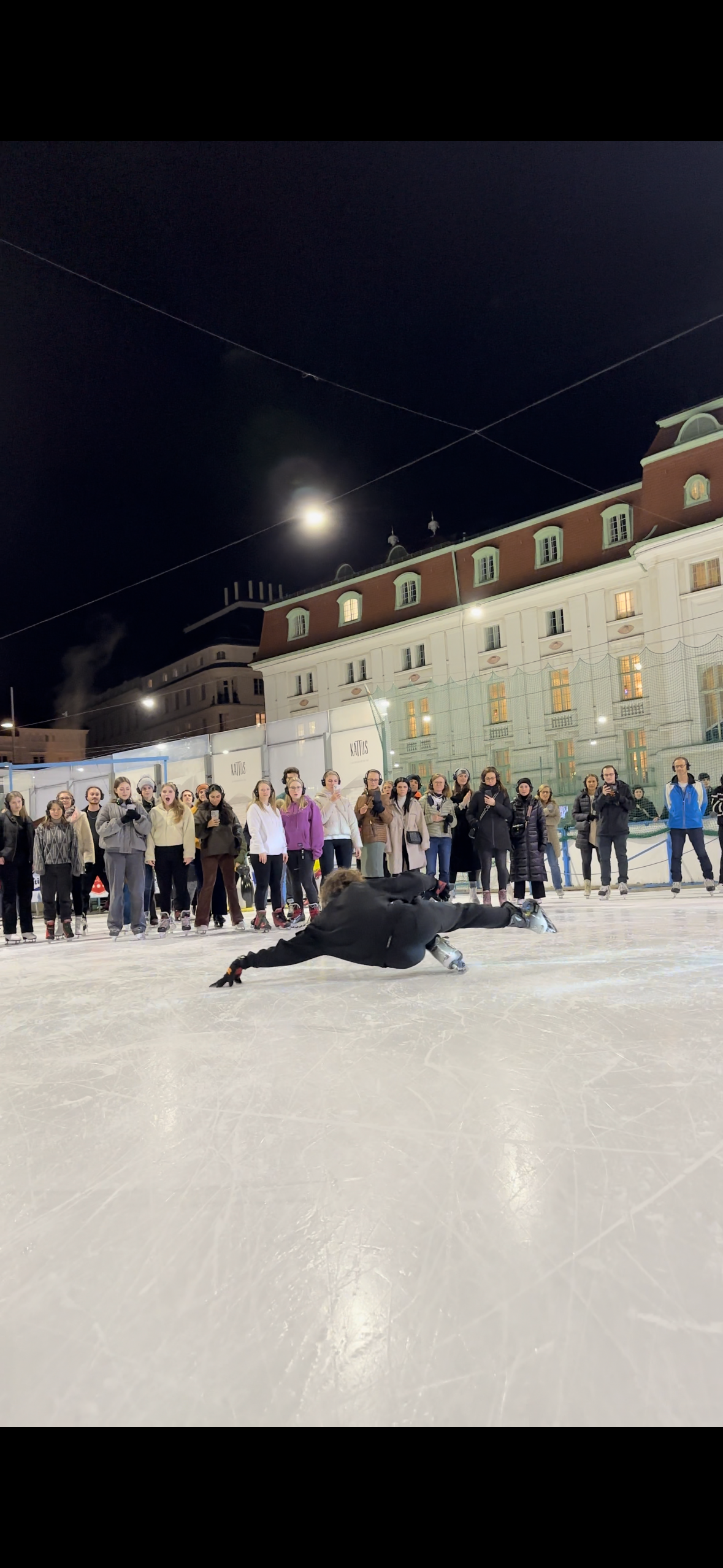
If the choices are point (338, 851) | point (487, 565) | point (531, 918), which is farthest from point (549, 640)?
point (531, 918)

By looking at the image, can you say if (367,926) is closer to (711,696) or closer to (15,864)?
(15,864)

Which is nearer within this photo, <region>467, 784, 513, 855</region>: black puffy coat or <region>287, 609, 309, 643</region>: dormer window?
<region>467, 784, 513, 855</region>: black puffy coat

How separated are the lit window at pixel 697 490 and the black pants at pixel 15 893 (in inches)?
888

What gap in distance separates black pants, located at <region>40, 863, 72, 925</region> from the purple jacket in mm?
2367

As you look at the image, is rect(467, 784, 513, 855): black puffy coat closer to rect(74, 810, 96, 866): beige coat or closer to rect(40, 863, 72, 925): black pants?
rect(74, 810, 96, 866): beige coat

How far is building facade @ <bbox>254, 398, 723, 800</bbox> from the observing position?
42.4 ft

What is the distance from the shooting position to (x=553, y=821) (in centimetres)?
1210

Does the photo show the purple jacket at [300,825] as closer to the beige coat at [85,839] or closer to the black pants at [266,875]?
the black pants at [266,875]

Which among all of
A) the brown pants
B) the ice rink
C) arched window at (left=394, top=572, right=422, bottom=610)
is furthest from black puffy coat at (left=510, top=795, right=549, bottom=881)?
arched window at (left=394, top=572, right=422, bottom=610)

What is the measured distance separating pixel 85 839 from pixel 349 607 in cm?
2889

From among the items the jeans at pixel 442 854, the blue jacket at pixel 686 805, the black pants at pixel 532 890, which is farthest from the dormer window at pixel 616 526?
the jeans at pixel 442 854

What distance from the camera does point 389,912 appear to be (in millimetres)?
4863
